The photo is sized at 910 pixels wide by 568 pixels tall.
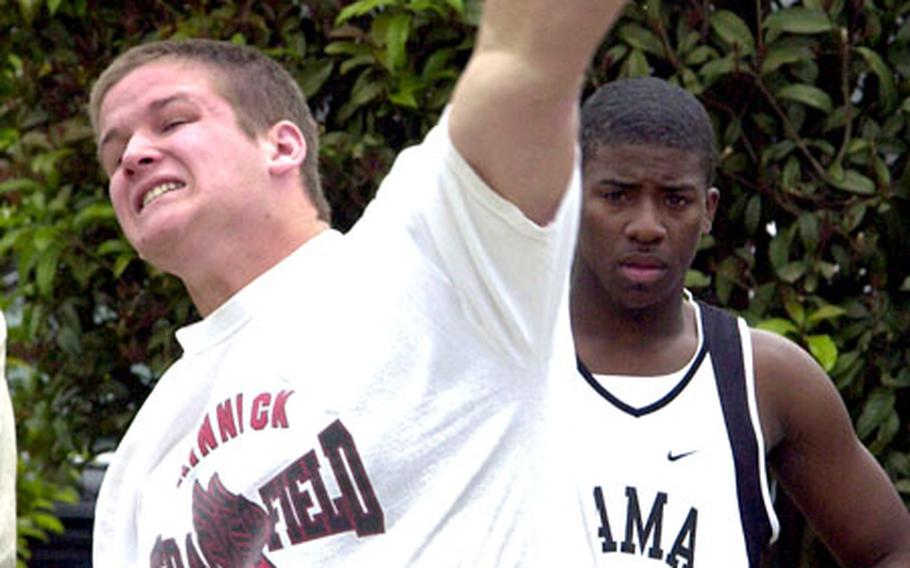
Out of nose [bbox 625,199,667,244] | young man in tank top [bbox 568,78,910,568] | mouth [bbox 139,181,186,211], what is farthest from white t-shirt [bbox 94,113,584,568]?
nose [bbox 625,199,667,244]

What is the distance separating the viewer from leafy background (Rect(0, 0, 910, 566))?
4.38m

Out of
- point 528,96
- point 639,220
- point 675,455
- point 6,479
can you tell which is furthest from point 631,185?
point 528,96

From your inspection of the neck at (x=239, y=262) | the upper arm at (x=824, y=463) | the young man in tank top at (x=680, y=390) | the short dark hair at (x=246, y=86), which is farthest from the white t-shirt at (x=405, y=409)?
the upper arm at (x=824, y=463)

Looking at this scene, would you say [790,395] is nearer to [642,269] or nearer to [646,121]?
[642,269]

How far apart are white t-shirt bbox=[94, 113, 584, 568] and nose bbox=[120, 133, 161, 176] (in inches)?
14.0

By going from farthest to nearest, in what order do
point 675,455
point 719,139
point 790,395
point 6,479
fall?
point 719,139 → point 6,479 → point 790,395 → point 675,455

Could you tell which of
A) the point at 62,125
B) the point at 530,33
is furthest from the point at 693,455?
the point at 62,125

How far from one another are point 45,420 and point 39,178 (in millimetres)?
587

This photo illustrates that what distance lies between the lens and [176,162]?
2.90m

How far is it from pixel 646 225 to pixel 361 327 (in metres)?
1.16

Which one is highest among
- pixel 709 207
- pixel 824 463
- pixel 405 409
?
pixel 709 207

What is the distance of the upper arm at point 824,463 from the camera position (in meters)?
3.67

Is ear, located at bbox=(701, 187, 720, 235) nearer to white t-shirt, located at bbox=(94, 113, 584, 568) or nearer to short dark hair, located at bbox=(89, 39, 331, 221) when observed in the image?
short dark hair, located at bbox=(89, 39, 331, 221)

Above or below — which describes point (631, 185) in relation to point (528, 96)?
above
